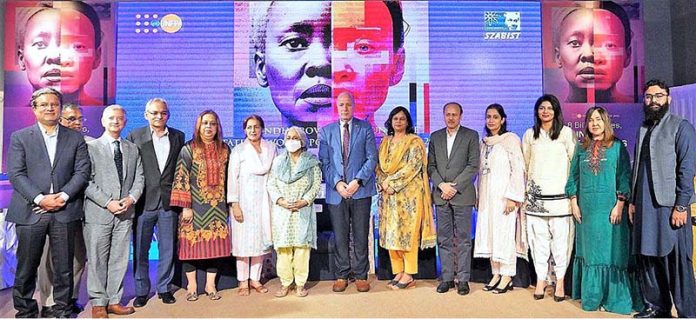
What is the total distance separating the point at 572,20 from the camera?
5.45 meters

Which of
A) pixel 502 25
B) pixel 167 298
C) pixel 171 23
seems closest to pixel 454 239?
pixel 167 298

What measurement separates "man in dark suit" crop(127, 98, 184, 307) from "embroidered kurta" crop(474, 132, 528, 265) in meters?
2.36

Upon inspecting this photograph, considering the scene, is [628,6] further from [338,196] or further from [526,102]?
[338,196]

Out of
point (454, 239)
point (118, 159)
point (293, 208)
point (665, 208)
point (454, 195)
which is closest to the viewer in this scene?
point (665, 208)

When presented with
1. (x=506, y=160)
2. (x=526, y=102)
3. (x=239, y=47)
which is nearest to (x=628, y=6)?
(x=526, y=102)

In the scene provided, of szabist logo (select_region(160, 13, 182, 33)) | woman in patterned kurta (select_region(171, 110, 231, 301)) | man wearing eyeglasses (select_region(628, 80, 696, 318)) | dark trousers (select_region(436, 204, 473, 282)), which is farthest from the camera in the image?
szabist logo (select_region(160, 13, 182, 33))

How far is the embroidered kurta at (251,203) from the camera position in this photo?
12.8 feet

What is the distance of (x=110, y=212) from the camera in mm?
3354

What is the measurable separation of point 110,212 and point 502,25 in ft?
13.9

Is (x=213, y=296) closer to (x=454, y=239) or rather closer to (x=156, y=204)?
(x=156, y=204)

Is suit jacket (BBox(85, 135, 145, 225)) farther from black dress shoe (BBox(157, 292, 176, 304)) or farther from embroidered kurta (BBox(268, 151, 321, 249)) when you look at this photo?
embroidered kurta (BBox(268, 151, 321, 249))

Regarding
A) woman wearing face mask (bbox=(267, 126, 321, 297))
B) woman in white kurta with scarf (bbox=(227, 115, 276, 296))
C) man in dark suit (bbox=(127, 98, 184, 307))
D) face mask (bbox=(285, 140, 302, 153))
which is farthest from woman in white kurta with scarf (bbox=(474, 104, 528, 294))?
man in dark suit (bbox=(127, 98, 184, 307))

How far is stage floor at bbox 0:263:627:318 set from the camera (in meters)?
3.45

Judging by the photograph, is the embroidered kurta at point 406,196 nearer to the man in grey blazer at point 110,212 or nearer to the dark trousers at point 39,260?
the man in grey blazer at point 110,212
